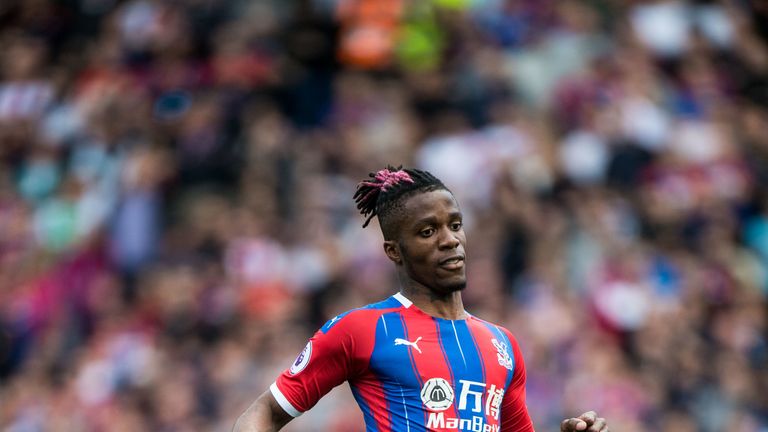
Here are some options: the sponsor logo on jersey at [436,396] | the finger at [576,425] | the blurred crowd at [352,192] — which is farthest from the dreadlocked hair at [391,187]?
the blurred crowd at [352,192]

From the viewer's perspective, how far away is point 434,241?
5312 millimetres

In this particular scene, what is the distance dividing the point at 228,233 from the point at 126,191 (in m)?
1.53

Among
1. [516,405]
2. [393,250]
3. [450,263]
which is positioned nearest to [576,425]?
[516,405]

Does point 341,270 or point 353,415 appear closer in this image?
point 353,415

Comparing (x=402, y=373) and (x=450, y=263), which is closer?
(x=402, y=373)

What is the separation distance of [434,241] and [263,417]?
3.37 feet

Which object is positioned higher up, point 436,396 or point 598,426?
point 436,396

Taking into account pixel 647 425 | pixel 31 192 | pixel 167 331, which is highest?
pixel 31 192

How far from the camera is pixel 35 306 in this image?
1378 cm

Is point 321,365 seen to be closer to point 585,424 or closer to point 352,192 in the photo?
point 585,424

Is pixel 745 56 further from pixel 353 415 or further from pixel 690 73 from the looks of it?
pixel 353 415

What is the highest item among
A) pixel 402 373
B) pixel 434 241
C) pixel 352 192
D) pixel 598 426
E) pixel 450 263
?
pixel 352 192

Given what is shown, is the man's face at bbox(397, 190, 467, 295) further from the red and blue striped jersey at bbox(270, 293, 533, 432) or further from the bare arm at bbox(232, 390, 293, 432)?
the bare arm at bbox(232, 390, 293, 432)

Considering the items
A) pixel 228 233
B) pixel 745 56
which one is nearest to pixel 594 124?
pixel 745 56
